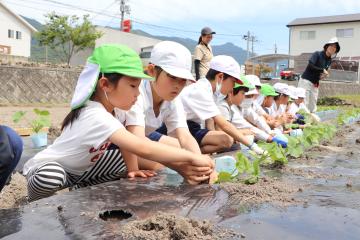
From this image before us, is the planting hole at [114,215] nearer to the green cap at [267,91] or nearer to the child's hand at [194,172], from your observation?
the child's hand at [194,172]

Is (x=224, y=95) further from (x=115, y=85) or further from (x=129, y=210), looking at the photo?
(x=129, y=210)

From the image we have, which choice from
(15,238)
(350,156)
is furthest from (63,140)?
(350,156)

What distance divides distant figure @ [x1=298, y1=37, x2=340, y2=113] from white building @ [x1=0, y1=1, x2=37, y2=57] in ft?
108

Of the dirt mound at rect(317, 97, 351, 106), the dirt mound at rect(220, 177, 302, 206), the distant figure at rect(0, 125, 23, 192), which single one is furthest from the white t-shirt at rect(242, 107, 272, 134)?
the dirt mound at rect(317, 97, 351, 106)

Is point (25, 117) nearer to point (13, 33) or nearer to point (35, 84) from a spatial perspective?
A: point (35, 84)

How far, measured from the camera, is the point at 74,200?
2.05 meters

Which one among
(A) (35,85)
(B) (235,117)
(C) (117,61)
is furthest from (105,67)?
(A) (35,85)

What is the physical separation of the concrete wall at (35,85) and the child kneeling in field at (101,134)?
390 inches

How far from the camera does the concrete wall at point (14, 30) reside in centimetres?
3841

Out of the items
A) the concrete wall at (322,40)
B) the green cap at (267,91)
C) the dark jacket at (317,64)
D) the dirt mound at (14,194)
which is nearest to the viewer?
the dirt mound at (14,194)

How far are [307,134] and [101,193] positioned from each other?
2.85m

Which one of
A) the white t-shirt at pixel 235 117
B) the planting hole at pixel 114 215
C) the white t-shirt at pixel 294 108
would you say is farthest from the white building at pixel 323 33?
the planting hole at pixel 114 215

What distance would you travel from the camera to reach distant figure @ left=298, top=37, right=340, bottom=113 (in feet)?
27.6

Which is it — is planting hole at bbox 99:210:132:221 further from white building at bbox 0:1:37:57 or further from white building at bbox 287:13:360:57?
white building at bbox 287:13:360:57
